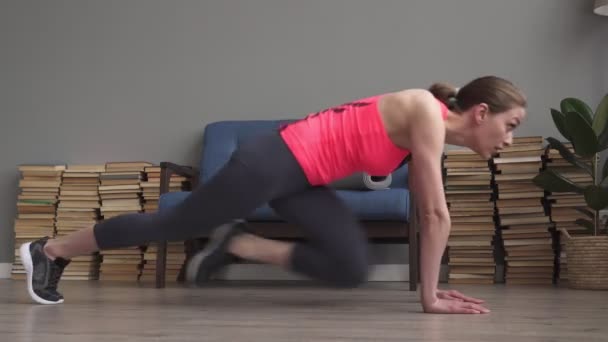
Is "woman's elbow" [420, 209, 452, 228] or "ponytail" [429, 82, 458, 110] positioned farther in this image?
"ponytail" [429, 82, 458, 110]

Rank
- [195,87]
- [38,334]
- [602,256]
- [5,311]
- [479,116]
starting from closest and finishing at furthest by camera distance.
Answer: [38,334], [479,116], [5,311], [602,256], [195,87]

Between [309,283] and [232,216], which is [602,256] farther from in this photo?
[232,216]

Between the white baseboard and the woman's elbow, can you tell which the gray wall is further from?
the woman's elbow

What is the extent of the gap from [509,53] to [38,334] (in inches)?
142

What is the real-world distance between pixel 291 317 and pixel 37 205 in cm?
Answer: 297

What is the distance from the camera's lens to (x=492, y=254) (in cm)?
454

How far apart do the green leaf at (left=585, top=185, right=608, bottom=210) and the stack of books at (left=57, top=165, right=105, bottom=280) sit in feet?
9.56

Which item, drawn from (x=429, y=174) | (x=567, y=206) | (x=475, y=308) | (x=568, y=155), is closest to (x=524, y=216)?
(x=567, y=206)

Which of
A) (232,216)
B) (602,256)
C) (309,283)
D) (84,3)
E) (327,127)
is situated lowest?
(309,283)

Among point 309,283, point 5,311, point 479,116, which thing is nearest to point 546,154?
point 309,283

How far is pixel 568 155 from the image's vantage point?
423cm

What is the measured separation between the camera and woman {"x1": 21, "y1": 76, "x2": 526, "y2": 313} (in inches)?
97.7

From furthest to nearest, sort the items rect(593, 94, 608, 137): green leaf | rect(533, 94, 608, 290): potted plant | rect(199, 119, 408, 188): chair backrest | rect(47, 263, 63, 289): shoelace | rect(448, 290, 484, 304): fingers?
rect(199, 119, 408, 188): chair backrest < rect(593, 94, 608, 137): green leaf < rect(533, 94, 608, 290): potted plant < rect(47, 263, 63, 289): shoelace < rect(448, 290, 484, 304): fingers

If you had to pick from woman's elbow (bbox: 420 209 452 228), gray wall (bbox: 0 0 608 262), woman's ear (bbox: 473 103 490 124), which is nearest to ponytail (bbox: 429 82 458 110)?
woman's ear (bbox: 473 103 490 124)
